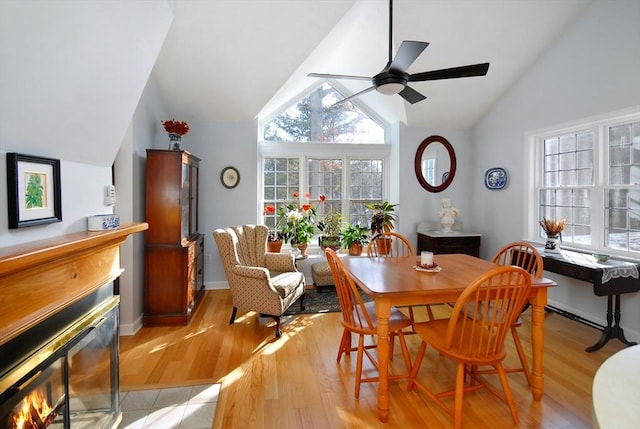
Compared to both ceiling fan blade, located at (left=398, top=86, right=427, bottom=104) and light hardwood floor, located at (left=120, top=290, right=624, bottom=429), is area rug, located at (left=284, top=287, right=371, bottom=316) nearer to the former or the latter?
light hardwood floor, located at (left=120, top=290, right=624, bottom=429)

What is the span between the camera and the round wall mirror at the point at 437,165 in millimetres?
5031

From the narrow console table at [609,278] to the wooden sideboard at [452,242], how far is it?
60.6 inches

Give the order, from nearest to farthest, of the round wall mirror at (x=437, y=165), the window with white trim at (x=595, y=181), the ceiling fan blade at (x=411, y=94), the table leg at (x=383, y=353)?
the table leg at (x=383, y=353) → the ceiling fan blade at (x=411, y=94) → the window with white trim at (x=595, y=181) → the round wall mirror at (x=437, y=165)

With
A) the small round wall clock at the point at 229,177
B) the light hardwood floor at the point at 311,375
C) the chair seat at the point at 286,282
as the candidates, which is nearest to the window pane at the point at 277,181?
the small round wall clock at the point at 229,177

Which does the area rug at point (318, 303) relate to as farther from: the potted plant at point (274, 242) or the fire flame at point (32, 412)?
the fire flame at point (32, 412)

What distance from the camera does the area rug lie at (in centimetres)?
376

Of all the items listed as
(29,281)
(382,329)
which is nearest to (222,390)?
(382,329)

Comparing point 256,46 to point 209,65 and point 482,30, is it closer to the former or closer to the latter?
A: point 209,65

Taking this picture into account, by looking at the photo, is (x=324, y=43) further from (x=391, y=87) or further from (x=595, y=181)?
(x=595, y=181)

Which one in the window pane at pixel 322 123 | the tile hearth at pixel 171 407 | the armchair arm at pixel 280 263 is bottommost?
the tile hearth at pixel 171 407

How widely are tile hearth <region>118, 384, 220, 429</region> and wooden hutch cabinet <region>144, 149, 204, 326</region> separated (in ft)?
3.85

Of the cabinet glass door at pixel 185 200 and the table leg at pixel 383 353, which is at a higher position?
the cabinet glass door at pixel 185 200

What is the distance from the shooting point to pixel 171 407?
209cm

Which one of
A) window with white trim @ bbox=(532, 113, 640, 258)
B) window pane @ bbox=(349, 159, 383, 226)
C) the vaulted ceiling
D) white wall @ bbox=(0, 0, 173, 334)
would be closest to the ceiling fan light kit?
the vaulted ceiling
